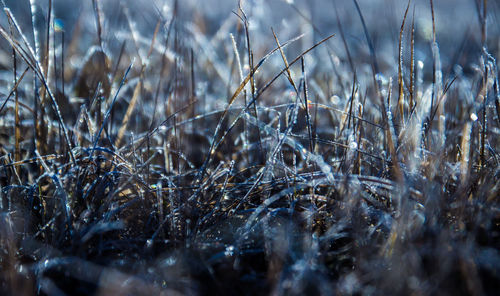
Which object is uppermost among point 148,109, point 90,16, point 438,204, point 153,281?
point 90,16

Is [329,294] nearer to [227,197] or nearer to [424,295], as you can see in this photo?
[424,295]

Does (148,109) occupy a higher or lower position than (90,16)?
lower

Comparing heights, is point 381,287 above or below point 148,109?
below

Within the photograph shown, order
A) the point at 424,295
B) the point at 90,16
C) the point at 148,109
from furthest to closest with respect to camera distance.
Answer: the point at 90,16 → the point at 148,109 → the point at 424,295

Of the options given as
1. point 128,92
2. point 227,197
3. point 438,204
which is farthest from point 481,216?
point 128,92

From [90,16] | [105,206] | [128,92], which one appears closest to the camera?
[105,206]

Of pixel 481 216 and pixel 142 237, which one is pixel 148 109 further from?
pixel 481 216

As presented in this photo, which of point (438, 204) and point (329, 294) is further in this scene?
point (438, 204)

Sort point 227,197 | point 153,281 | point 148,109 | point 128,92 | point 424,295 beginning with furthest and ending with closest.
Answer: point 128,92
point 148,109
point 227,197
point 153,281
point 424,295

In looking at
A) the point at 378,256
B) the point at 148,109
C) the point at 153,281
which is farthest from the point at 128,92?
the point at 378,256
